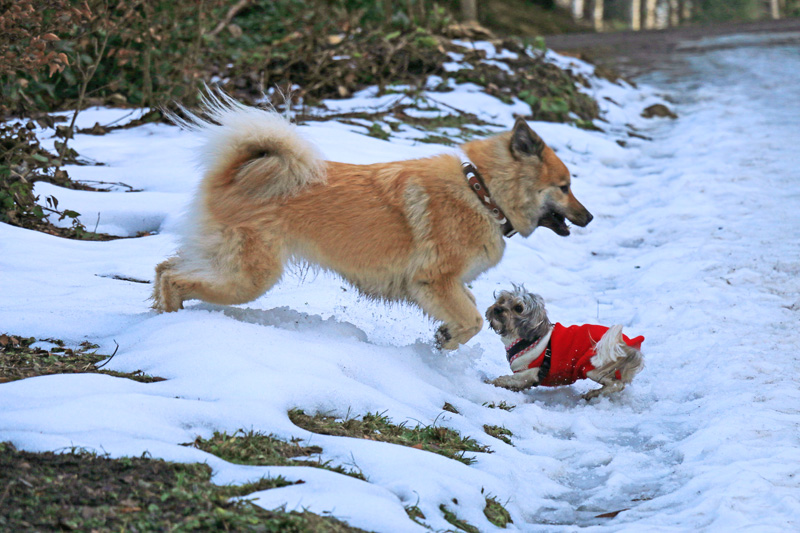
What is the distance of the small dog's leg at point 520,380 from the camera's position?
4809 mm

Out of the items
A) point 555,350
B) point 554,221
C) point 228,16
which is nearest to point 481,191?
point 554,221

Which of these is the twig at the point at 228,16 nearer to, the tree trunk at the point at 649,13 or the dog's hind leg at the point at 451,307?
the dog's hind leg at the point at 451,307

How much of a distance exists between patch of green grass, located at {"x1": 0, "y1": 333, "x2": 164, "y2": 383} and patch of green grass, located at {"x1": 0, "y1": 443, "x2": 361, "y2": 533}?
828 mm

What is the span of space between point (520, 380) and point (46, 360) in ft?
9.36

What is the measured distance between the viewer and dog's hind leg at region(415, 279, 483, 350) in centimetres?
473

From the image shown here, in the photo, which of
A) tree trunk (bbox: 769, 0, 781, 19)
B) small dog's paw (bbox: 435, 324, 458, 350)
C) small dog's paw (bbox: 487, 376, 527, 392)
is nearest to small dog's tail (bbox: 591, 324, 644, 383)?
small dog's paw (bbox: 487, 376, 527, 392)

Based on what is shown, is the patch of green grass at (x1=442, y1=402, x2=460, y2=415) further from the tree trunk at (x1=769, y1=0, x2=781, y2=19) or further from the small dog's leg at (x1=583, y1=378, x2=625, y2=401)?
the tree trunk at (x1=769, y1=0, x2=781, y2=19)

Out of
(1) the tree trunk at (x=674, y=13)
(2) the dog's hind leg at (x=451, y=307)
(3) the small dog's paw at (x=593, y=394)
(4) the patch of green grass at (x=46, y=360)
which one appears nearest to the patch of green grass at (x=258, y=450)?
(4) the patch of green grass at (x=46, y=360)

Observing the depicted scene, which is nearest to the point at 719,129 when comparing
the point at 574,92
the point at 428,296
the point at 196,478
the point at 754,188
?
the point at 574,92

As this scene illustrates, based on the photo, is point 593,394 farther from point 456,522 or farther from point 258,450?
point 258,450

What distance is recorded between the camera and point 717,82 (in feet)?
53.2

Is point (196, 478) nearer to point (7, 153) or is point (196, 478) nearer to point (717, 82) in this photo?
point (7, 153)

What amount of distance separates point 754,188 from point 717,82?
8618 mm

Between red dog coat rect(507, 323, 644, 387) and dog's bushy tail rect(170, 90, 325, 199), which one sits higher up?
dog's bushy tail rect(170, 90, 325, 199)
